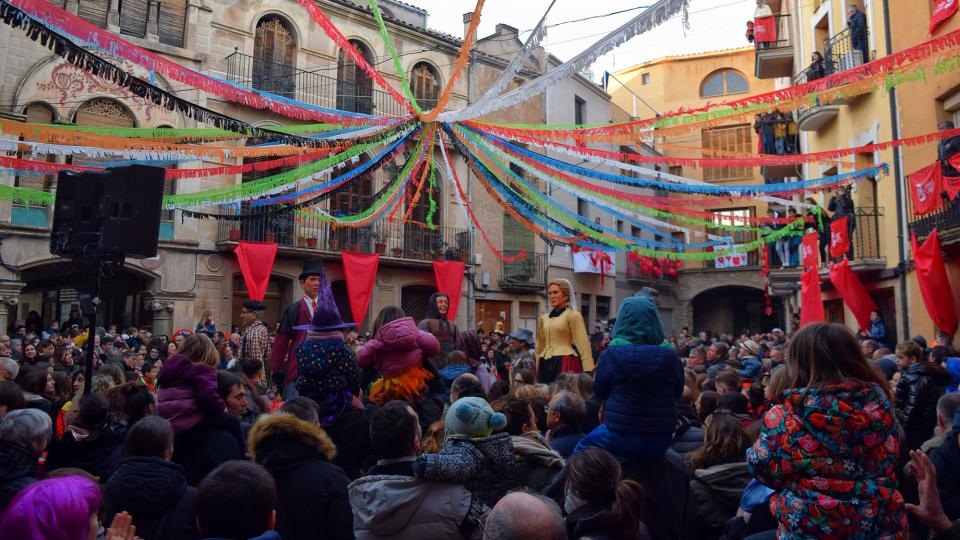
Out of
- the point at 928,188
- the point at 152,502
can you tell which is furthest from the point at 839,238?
the point at 152,502

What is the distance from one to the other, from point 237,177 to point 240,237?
1.45 metres

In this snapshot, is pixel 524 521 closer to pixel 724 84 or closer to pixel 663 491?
pixel 663 491

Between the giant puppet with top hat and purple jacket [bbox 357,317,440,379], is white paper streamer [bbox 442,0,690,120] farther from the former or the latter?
purple jacket [bbox 357,317,440,379]

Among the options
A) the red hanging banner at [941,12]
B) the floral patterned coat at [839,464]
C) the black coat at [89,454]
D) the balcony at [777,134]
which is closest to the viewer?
the floral patterned coat at [839,464]

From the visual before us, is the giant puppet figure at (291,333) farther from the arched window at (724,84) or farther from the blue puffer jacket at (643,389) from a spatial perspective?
the arched window at (724,84)

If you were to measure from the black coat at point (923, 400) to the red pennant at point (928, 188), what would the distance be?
6.36 metres

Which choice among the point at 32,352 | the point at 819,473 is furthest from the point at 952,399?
the point at 32,352

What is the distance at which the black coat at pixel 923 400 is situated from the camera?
4.68m

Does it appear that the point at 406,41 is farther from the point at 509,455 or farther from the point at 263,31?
the point at 509,455

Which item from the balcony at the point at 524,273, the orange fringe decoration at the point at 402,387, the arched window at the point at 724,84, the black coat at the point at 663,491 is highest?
the arched window at the point at 724,84

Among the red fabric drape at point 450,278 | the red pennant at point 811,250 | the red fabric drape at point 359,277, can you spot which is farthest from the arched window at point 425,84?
the red pennant at point 811,250

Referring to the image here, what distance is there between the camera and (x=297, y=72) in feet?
58.7

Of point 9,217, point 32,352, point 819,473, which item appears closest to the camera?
point 819,473

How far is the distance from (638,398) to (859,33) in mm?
13077
